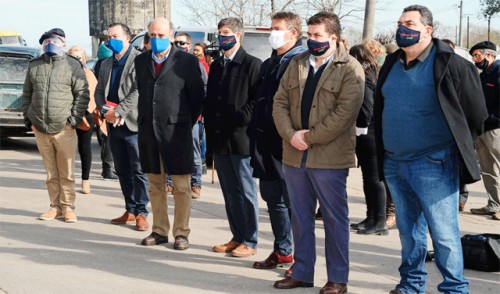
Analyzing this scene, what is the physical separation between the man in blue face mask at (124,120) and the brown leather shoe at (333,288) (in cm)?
291

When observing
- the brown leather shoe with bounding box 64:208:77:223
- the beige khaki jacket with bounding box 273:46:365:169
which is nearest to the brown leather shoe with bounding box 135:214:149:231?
the brown leather shoe with bounding box 64:208:77:223

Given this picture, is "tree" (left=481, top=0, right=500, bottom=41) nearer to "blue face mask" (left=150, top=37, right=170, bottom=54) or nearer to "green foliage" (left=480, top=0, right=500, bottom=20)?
"green foliage" (left=480, top=0, right=500, bottom=20)

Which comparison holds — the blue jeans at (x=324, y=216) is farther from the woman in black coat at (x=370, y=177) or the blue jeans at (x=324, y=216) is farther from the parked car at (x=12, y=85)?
the parked car at (x=12, y=85)

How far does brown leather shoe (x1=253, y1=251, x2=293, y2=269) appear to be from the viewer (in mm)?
7012

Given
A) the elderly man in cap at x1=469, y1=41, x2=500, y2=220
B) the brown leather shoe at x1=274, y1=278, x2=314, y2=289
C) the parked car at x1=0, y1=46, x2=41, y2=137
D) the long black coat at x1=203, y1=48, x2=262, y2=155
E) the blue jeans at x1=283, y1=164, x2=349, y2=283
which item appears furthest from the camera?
the parked car at x1=0, y1=46, x2=41, y2=137

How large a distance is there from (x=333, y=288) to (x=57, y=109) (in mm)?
3996

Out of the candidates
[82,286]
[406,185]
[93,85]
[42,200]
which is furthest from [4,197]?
[406,185]

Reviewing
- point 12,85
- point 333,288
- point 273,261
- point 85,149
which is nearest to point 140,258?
point 273,261

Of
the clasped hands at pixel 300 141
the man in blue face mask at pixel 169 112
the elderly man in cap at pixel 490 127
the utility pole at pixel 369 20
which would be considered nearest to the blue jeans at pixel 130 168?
the man in blue face mask at pixel 169 112

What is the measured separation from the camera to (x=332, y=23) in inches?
243

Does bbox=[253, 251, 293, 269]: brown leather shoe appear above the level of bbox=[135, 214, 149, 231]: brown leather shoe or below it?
above

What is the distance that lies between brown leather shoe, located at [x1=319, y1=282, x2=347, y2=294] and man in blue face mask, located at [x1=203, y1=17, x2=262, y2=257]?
1372mm

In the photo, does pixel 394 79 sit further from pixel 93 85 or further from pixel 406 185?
pixel 93 85

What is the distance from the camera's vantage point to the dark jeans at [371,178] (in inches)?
336
